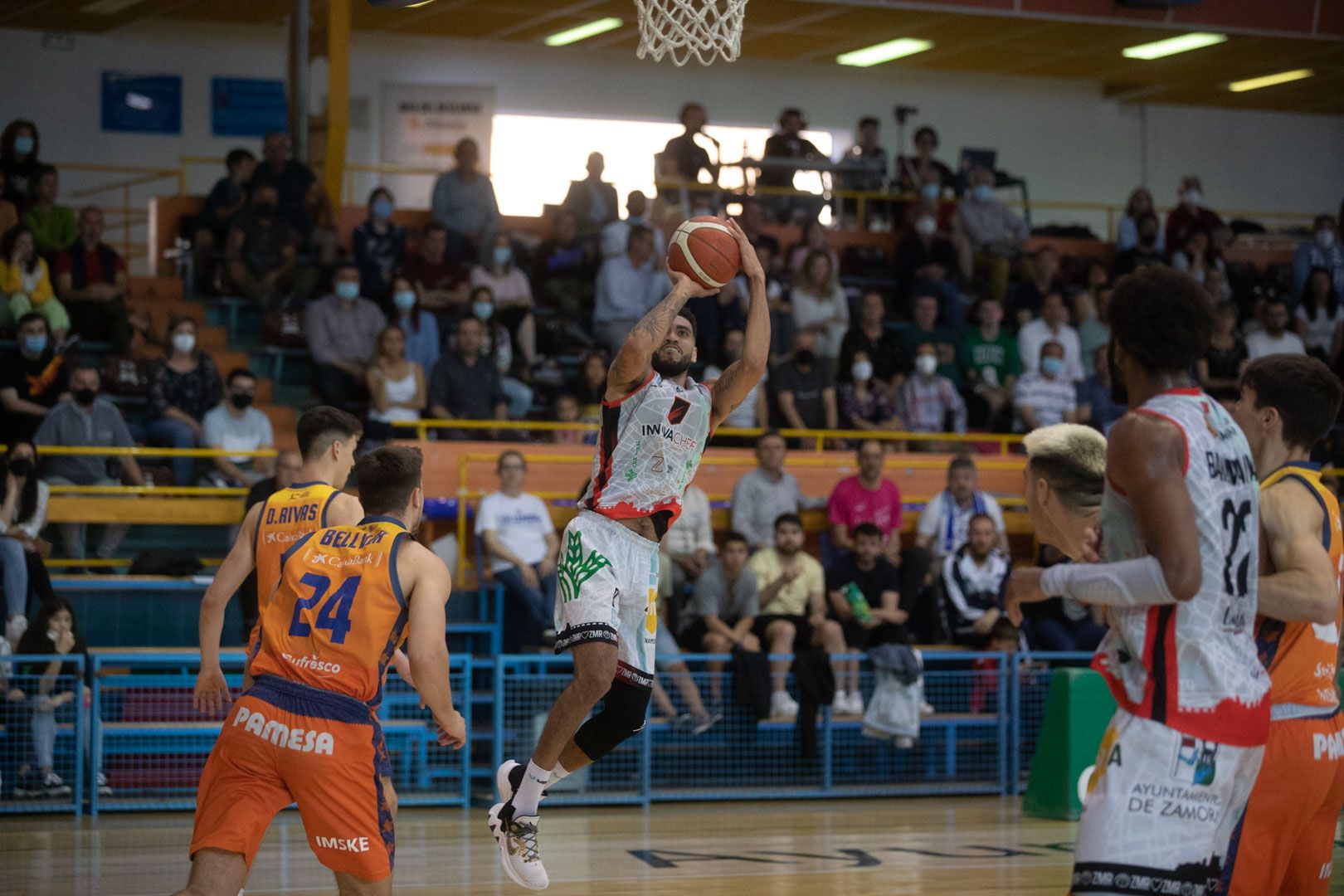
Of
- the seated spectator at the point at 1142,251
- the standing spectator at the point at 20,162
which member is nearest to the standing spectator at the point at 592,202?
the standing spectator at the point at 20,162

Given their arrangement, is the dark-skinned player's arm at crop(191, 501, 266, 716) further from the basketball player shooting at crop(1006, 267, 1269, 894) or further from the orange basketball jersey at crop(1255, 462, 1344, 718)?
the orange basketball jersey at crop(1255, 462, 1344, 718)

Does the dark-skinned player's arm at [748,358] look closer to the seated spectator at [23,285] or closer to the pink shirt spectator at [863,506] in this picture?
the pink shirt spectator at [863,506]

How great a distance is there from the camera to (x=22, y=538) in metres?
10.3

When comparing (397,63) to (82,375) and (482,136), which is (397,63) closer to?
(482,136)

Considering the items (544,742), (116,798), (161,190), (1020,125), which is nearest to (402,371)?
(116,798)

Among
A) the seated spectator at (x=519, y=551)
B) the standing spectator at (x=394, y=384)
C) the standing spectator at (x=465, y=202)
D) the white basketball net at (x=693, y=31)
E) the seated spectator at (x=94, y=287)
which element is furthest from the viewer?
the standing spectator at (x=465, y=202)

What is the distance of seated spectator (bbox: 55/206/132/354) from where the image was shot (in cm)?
1340

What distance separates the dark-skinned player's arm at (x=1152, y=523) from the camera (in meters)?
3.43

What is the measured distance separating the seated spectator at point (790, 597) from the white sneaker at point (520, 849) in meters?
5.09

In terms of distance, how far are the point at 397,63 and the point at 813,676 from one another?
1311cm

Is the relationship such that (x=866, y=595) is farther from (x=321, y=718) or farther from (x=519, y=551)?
(x=321, y=718)

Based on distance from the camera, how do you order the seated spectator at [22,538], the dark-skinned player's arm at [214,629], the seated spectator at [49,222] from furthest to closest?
1. the seated spectator at [49,222]
2. the seated spectator at [22,538]
3. the dark-skinned player's arm at [214,629]

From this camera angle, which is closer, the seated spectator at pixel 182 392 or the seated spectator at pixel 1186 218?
the seated spectator at pixel 182 392

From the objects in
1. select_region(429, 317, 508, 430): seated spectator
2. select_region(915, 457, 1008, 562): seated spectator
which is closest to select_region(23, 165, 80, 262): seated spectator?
select_region(429, 317, 508, 430): seated spectator
